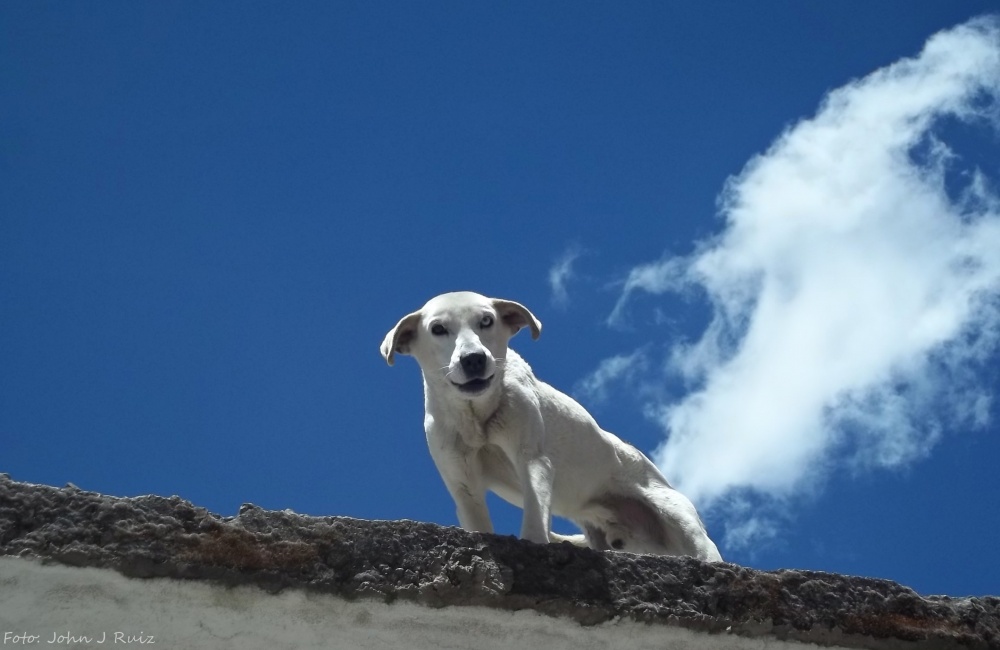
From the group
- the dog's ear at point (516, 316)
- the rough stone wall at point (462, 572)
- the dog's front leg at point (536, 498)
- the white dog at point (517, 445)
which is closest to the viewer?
the rough stone wall at point (462, 572)

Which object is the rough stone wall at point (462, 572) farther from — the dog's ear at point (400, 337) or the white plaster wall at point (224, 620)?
the dog's ear at point (400, 337)

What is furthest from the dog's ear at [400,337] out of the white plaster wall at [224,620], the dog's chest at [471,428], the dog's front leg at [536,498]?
the white plaster wall at [224,620]

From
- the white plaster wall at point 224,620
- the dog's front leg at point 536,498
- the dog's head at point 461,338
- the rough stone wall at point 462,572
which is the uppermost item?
the dog's head at point 461,338

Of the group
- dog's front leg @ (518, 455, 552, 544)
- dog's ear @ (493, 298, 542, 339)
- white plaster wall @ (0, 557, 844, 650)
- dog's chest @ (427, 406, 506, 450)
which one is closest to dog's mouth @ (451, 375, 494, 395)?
dog's chest @ (427, 406, 506, 450)

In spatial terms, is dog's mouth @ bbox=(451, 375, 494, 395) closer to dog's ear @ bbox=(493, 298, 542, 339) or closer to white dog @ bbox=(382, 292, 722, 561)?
white dog @ bbox=(382, 292, 722, 561)

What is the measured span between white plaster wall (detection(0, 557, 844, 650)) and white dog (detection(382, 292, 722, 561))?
1399 millimetres

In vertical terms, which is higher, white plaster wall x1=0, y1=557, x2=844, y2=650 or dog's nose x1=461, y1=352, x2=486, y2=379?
dog's nose x1=461, y1=352, x2=486, y2=379

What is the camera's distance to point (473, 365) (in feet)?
17.0

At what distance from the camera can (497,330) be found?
18.2ft

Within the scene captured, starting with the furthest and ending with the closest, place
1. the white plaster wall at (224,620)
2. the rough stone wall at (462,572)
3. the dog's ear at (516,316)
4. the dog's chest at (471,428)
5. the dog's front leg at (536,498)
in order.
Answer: the dog's ear at (516,316) → the dog's chest at (471,428) → the dog's front leg at (536,498) → the rough stone wall at (462,572) → the white plaster wall at (224,620)

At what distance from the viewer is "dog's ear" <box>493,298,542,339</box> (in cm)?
565

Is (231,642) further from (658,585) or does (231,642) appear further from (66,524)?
(658,585)

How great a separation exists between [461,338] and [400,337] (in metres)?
0.41

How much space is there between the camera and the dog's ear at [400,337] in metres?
5.49
